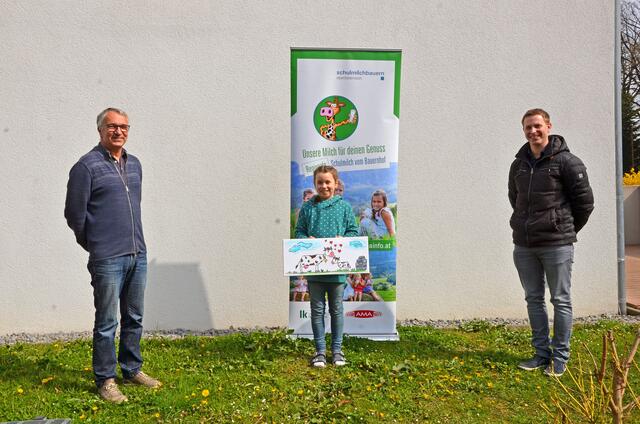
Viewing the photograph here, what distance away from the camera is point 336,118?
484 cm

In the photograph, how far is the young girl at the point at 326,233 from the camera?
4246mm

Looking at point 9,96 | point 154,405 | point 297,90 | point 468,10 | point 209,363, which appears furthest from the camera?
point 468,10

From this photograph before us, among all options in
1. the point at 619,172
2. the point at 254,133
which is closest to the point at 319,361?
the point at 254,133

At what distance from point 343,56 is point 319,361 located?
8.85 feet

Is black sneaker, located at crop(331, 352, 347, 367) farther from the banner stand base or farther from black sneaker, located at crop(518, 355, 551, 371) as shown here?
black sneaker, located at crop(518, 355, 551, 371)

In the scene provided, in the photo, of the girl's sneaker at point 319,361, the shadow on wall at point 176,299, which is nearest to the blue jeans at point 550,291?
the girl's sneaker at point 319,361

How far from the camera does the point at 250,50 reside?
5.54m

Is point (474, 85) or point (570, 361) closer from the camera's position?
point (570, 361)

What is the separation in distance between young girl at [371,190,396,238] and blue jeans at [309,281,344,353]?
32.7 inches

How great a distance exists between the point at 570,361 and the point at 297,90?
130 inches

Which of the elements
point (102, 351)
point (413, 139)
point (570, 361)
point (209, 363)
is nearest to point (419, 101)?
point (413, 139)

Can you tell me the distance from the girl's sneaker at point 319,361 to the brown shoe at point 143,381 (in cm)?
120

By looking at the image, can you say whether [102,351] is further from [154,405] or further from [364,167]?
[364,167]

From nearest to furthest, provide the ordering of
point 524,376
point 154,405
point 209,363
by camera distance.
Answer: point 154,405, point 524,376, point 209,363
